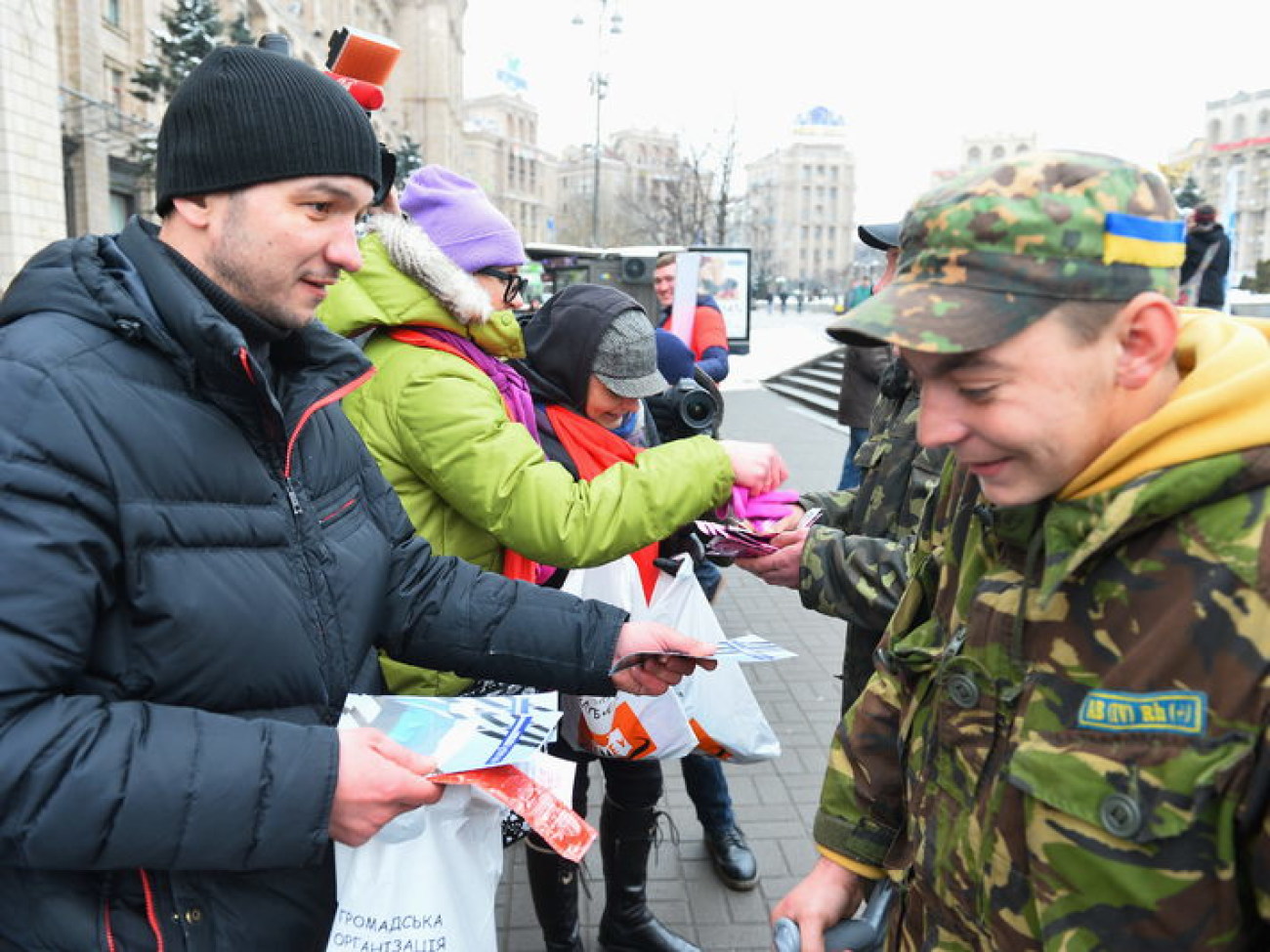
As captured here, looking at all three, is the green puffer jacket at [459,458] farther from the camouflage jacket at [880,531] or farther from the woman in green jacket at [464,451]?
the camouflage jacket at [880,531]

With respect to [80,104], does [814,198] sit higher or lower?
higher

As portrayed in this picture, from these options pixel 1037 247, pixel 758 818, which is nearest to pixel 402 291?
pixel 1037 247

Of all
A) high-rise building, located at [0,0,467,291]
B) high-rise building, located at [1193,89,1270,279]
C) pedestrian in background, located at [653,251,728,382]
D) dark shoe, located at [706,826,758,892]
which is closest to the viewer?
dark shoe, located at [706,826,758,892]

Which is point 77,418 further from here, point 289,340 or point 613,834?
point 613,834

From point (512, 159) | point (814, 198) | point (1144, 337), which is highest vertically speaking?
point (512, 159)

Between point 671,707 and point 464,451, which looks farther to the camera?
point 671,707

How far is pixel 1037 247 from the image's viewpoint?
114 centimetres

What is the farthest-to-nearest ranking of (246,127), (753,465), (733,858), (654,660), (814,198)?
1. (814,198)
2. (733,858)
3. (753,465)
4. (654,660)
5. (246,127)

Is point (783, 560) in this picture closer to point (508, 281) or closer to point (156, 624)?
point (508, 281)

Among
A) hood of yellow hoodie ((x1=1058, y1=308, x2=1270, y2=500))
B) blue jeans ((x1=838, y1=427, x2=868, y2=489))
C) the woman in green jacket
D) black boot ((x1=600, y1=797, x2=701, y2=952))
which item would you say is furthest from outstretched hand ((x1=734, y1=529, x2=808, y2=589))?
blue jeans ((x1=838, y1=427, x2=868, y2=489))

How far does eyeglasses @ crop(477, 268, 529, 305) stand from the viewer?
2701mm

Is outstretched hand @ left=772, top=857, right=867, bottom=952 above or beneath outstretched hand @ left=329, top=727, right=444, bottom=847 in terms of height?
beneath

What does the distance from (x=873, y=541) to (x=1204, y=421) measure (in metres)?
1.37

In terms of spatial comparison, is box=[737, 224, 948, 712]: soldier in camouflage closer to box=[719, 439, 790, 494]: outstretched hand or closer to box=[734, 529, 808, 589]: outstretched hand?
box=[734, 529, 808, 589]: outstretched hand
